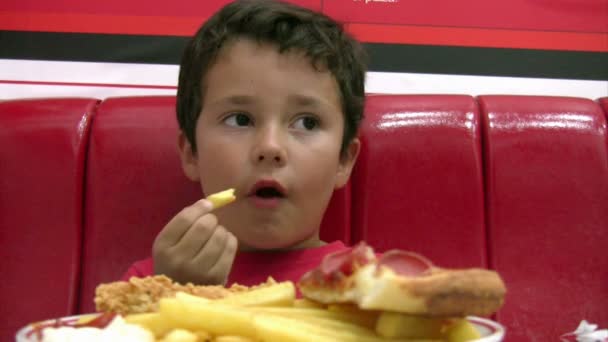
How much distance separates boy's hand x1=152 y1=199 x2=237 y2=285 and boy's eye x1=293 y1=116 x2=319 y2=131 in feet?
0.88

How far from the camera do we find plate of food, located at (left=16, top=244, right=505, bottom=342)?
47 cm

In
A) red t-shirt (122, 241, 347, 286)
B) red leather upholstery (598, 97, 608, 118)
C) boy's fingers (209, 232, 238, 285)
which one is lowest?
red t-shirt (122, 241, 347, 286)

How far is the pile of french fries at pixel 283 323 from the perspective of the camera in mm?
477

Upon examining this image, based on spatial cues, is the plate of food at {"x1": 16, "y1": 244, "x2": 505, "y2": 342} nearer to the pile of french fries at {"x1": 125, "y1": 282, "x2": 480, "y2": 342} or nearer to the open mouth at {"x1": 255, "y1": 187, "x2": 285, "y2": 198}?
the pile of french fries at {"x1": 125, "y1": 282, "x2": 480, "y2": 342}

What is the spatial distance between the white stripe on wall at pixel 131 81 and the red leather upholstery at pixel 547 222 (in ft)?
1.01

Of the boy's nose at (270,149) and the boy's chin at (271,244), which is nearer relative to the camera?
the boy's nose at (270,149)

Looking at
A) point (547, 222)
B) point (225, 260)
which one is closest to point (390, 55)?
point (547, 222)

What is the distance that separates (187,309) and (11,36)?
1430mm

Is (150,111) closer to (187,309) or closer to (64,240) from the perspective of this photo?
(64,240)

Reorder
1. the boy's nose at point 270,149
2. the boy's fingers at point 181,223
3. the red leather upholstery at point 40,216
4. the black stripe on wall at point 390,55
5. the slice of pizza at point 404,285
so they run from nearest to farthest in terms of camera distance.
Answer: the slice of pizza at point 404,285
the boy's fingers at point 181,223
the boy's nose at point 270,149
the red leather upholstery at point 40,216
the black stripe on wall at point 390,55

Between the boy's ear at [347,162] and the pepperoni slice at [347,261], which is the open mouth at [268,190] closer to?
the boy's ear at [347,162]

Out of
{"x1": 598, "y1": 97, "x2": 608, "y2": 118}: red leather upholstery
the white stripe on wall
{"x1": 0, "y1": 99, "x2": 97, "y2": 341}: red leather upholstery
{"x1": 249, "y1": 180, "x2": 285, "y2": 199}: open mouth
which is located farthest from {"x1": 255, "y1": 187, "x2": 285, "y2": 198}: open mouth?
{"x1": 598, "y1": 97, "x2": 608, "y2": 118}: red leather upholstery

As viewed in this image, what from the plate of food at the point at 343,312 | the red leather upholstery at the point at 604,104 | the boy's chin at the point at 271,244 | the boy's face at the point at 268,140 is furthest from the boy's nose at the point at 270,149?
the red leather upholstery at the point at 604,104

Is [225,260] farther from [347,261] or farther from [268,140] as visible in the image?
[347,261]
